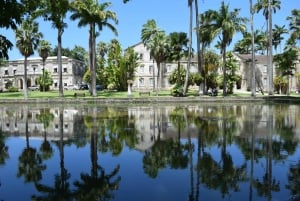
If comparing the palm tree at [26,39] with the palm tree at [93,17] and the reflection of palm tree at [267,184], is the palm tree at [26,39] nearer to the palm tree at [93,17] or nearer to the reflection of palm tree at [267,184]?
the palm tree at [93,17]

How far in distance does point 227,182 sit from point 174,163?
2.29 metres

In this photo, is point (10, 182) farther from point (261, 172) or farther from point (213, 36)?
point (213, 36)

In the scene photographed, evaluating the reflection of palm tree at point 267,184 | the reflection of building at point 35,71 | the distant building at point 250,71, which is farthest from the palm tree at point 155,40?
the reflection of palm tree at point 267,184

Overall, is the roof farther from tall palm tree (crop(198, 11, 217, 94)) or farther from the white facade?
tall palm tree (crop(198, 11, 217, 94))

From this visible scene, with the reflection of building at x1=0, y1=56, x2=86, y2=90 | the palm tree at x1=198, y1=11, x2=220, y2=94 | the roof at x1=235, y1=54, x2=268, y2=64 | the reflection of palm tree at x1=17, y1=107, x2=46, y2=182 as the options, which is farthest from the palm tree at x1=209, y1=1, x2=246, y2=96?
the reflection of building at x1=0, y1=56, x2=86, y2=90

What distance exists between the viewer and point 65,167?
10.8 metres

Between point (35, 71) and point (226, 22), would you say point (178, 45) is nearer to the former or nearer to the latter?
point (226, 22)

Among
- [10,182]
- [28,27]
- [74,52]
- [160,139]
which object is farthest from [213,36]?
[74,52]

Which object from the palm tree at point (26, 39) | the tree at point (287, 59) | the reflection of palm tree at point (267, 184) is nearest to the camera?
the reflection of palm tree at point (267, 184)

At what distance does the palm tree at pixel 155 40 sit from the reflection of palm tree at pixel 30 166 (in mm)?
45612

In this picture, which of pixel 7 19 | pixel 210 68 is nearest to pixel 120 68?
pixel 210 68

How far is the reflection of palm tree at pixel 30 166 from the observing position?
9867 mm

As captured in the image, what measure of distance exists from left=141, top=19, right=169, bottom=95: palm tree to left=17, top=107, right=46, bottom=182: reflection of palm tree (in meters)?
45.6

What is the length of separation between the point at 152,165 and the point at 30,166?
11.0 feet
